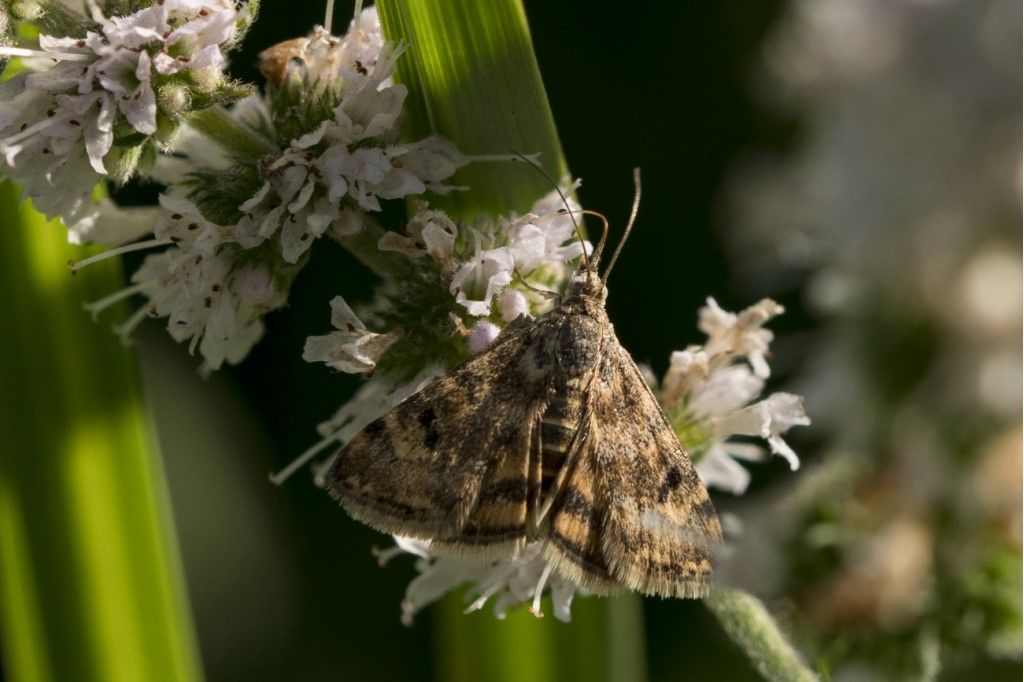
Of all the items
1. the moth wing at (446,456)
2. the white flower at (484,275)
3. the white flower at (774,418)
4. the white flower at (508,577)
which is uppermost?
the white flower at (484,275)

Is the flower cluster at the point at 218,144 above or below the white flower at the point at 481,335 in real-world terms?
above

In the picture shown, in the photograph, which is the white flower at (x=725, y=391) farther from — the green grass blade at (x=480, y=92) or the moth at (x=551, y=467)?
the green grass blade at (x=480, y=92)

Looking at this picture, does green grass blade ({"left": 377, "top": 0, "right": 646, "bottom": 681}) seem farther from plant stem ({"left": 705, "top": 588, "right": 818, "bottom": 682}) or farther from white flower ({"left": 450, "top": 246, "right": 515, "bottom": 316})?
plant stem ({"left": 705, "top": 588, "right": 818, "bottom": 682})

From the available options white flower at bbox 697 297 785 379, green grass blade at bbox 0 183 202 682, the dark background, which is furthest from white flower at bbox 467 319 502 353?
the dark background

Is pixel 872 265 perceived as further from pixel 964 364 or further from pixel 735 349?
pixel 735 349

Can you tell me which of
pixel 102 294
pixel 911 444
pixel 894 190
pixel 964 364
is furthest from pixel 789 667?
pixel 102 294

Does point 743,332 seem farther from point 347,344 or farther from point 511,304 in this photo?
point 347,344

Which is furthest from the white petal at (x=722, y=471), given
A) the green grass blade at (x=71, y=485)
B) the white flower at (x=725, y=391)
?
the green grass blade at (x=71, y=485)
